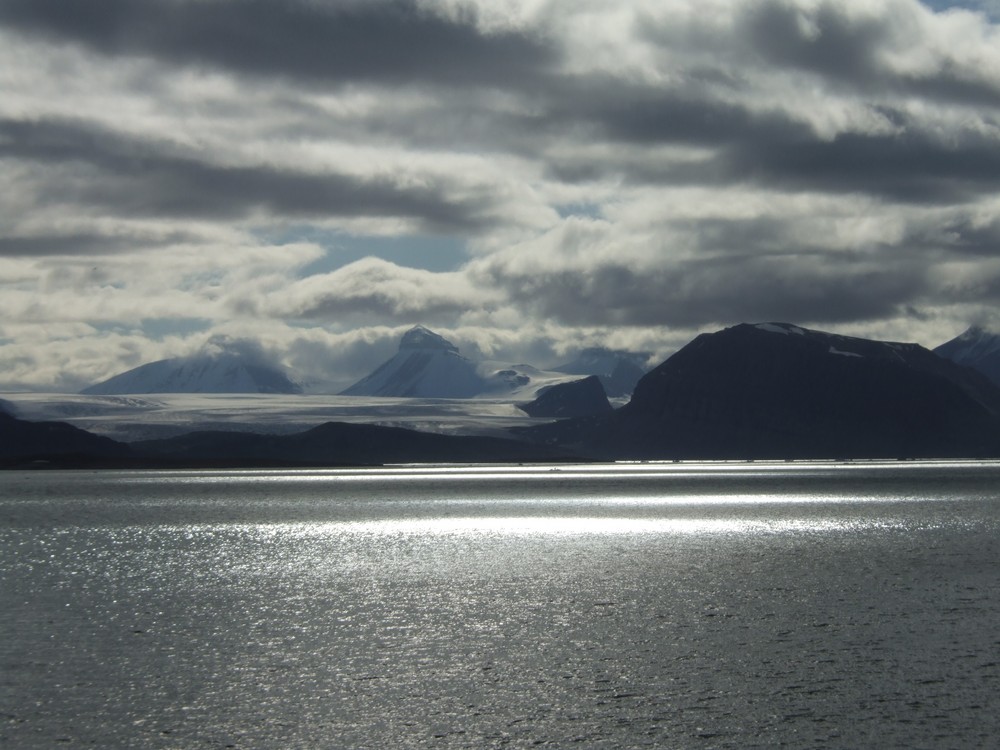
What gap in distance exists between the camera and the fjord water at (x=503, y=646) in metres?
38.5

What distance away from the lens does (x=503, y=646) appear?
53.5 metres

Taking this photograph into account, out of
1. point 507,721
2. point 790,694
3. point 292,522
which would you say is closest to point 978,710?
point 790,694

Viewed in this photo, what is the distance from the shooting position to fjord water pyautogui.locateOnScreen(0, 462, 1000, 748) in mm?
38531

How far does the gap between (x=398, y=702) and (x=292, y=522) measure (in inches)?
4791

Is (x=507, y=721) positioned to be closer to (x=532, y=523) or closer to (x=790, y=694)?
(x=790, y=694)

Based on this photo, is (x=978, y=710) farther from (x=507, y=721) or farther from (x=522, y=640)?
(x=522, y=640)

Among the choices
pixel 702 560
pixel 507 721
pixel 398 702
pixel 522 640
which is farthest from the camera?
pixel 702 560

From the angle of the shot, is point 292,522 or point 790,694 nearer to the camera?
point 790,694

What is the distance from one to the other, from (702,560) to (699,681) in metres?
52.7

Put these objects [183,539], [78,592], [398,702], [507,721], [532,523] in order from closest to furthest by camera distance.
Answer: [507,721] < [398,702] < [78,592] < [183,539] < [532,523]

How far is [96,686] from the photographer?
147ft

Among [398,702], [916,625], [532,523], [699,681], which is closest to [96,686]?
[398,702]

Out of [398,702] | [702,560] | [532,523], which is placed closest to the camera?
[398,702]

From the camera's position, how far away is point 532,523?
156m
